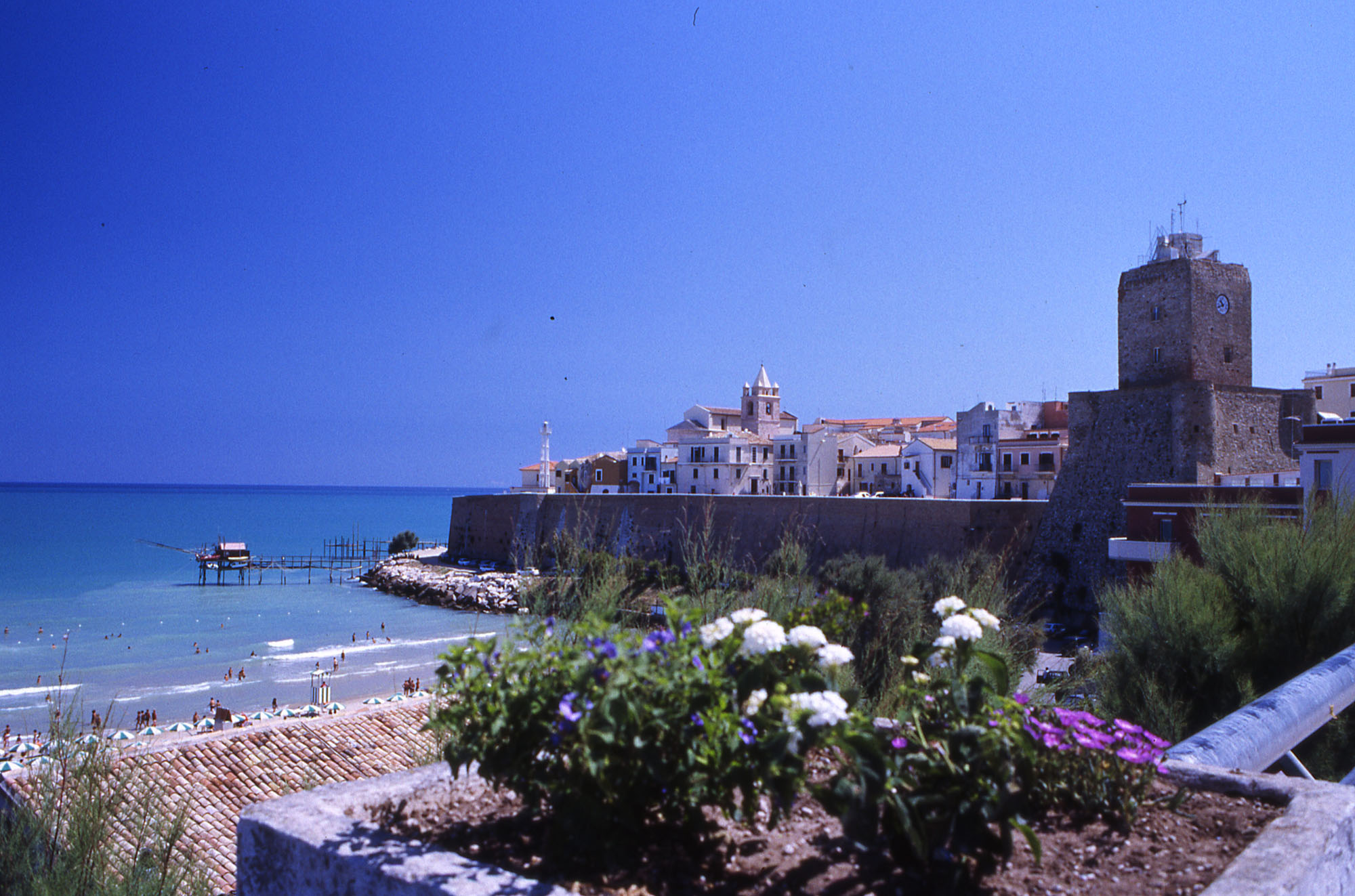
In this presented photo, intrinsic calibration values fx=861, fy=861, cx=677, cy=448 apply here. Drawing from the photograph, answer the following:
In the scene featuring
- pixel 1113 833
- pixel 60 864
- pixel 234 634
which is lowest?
pixel 234 634

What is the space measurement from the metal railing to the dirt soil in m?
0.20

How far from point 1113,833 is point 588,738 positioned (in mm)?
1430

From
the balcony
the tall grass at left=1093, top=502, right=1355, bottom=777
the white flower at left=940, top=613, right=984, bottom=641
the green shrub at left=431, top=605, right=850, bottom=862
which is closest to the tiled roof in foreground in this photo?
the tall grass at left=1093, top=502, right=1355, bottom=777

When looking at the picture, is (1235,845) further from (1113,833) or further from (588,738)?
(588,738)

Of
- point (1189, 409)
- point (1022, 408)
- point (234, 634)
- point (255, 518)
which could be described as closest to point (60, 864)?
point (1189, 409)

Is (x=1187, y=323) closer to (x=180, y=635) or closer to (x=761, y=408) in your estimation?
(x=761, y=408)

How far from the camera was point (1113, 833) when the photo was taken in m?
2.27

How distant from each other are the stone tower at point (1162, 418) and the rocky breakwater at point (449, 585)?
21975 millimetres

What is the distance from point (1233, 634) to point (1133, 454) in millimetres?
25358

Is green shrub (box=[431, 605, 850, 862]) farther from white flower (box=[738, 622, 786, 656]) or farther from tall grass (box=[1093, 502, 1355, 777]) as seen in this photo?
tall grass (box=[1093, 502, 1355, 777])

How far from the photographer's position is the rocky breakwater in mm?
42125

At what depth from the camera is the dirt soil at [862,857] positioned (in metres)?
2.02

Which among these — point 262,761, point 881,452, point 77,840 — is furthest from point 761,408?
point 77,840

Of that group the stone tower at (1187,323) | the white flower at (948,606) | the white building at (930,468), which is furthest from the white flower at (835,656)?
the white building at (930,468)
